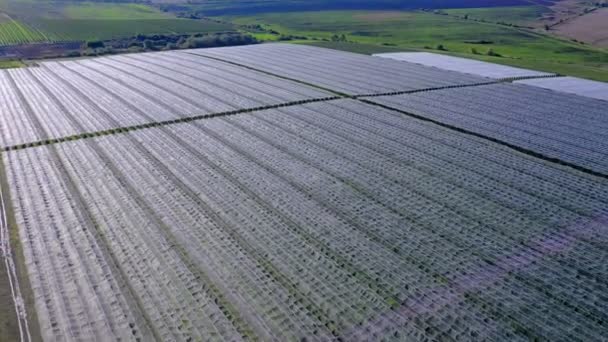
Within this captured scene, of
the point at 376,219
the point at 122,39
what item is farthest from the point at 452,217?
the point at 122,39

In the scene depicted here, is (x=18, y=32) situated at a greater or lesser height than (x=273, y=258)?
greater

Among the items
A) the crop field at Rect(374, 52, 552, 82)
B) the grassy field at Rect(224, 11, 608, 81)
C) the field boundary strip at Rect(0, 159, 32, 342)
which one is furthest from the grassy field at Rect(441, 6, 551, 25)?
the field boundary strip at Rect(0, 159, 32, 342)

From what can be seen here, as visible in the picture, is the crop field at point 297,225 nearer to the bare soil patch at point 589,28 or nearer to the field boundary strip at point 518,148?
the field boundary strip at point 518,148

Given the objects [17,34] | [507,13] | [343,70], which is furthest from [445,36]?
[17,34]

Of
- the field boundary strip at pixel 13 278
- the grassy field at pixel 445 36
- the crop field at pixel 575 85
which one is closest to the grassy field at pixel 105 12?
the grassy field at pixel 445 36

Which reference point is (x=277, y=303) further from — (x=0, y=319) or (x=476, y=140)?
(x=476, y=140)
